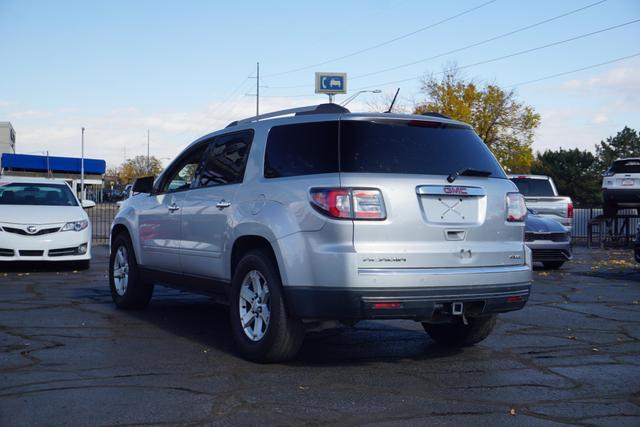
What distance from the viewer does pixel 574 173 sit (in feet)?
255

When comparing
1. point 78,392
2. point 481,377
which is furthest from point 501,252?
point 78,392

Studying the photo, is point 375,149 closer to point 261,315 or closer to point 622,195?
point 261,315

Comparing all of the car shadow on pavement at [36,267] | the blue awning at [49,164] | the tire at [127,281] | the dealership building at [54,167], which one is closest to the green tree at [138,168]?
the dealership building at [54,167]

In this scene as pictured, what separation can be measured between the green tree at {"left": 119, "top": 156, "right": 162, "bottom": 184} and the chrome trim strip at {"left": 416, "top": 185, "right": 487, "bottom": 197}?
318ft

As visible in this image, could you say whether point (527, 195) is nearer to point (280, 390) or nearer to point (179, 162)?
point (179, 162)

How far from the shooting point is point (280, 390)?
5.12 metres

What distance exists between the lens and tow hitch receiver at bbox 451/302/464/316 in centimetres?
564

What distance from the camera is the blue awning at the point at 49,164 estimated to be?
241 ft

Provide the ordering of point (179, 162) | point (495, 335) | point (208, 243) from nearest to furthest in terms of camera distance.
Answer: point (208, 243) → point (495, 335) → point (179, 162)

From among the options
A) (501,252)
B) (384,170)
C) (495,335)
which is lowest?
(495,335)

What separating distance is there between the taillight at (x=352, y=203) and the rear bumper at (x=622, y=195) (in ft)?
59.6

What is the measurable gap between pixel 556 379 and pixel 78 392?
3.21 m

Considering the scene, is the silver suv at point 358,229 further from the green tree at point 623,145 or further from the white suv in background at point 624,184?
the green tree at point 623,145

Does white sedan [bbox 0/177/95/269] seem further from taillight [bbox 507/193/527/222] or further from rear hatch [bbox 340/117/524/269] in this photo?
taillight [bbox 507/193/527/222]
